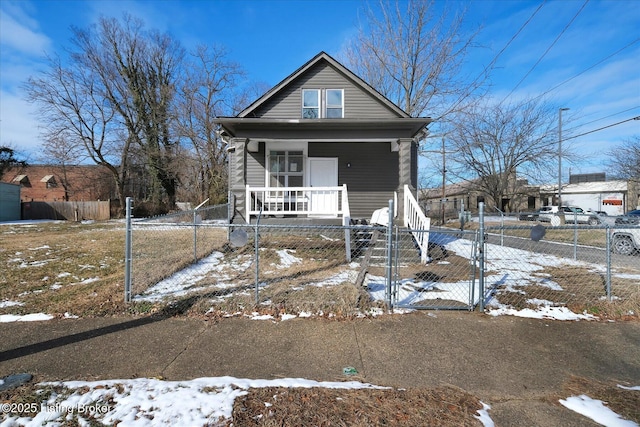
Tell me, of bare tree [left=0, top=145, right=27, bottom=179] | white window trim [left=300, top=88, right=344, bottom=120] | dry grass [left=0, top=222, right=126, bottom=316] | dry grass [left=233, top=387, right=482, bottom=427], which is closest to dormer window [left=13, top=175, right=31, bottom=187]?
bare tree [left=0, top=145, right=27, bottom=179]

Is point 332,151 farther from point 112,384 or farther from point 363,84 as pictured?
point 112,384

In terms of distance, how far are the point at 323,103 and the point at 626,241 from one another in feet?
37.4

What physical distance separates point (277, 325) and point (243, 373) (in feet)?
3.89

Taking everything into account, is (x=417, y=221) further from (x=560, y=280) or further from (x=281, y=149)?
(x=281, y=149)

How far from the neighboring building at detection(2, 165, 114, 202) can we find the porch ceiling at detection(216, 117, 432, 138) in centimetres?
3244

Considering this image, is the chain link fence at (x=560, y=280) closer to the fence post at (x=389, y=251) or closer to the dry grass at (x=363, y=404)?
the fence post at (x=389, y=251)

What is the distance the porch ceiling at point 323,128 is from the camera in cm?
1002

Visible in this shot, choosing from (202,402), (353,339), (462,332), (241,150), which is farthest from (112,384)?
(241,150)

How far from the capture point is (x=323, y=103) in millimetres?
12539

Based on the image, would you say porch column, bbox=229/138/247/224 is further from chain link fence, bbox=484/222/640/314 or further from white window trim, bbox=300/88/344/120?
chain link fence, bbox=484/222/640/314

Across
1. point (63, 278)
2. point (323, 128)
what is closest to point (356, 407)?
point (63, 278)

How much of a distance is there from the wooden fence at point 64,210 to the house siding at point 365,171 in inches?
903

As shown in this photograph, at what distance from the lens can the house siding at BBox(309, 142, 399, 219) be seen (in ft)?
40.4

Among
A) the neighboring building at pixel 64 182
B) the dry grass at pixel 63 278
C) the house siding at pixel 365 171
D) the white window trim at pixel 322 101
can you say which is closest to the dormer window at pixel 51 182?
the neighboring building at pixel 64 182
